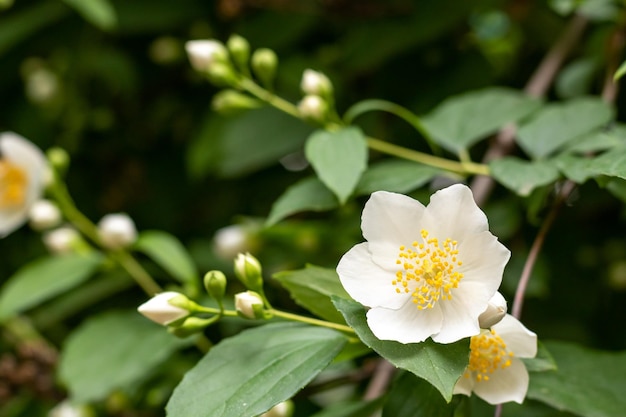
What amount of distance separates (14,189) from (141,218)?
1.25ft

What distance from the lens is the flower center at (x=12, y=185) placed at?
133 centimetres

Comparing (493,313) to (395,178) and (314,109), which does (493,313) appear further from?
(314,109)

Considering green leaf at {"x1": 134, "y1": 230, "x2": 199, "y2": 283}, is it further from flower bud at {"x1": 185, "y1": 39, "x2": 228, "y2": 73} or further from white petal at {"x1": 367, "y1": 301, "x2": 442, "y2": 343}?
white petal at {"x1": 367, "y1": 301, "x2": 442, "y2": 343}

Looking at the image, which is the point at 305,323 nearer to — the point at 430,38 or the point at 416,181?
the point at 416,181

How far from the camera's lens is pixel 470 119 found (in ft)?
3.58

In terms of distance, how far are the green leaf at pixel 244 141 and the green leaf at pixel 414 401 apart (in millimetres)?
725

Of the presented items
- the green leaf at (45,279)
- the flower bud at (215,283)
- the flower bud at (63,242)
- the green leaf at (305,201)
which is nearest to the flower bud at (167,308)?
the flower bud at (215,283)

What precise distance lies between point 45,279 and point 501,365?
794mm

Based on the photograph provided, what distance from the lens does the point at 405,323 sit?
2.18 feet

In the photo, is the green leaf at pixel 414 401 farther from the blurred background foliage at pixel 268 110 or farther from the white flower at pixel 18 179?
the white flower at pixel 18 179

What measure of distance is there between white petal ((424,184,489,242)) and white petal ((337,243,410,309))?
0.06 meters

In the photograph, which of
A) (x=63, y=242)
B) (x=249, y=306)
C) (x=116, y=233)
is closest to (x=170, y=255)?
(x=116, y=233)

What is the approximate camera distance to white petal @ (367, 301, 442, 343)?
25.2 inches

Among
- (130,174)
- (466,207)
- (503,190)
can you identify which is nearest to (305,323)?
(466,207)
